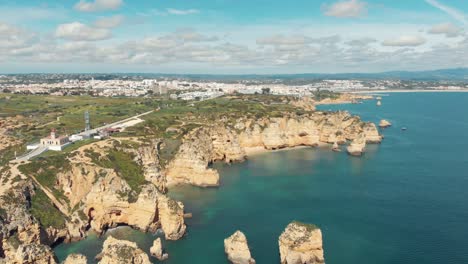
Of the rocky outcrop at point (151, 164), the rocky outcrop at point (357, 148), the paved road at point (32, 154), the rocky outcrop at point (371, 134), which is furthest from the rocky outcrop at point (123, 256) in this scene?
the rocky outcrop at point (371, 134)

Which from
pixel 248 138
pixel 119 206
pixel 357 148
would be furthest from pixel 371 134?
pixel 119 206

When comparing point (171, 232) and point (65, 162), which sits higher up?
point (65, 162)

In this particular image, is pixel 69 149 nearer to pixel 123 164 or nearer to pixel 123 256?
pixel 123 164

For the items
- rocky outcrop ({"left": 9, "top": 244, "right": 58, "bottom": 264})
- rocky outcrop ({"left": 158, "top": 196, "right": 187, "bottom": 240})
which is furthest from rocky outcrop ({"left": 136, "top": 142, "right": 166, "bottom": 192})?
rocky outcrop ({"left": 9, "top": 244, "right": 58, "bottom": 264})

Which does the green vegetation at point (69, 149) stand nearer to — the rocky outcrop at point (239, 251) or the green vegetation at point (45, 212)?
the green vegetation at point (45, 212)

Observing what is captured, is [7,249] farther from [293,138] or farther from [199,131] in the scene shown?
[293,138]

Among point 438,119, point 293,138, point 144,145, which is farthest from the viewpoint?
point 438,119

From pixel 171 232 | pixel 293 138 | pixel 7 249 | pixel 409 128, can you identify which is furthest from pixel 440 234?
pixel 409 128
